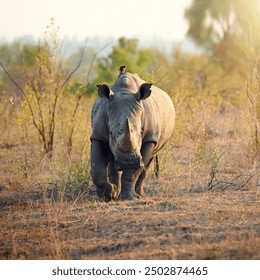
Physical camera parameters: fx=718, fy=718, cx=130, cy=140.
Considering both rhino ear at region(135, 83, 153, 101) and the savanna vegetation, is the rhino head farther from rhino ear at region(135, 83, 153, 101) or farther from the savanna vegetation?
the savanna vegetation

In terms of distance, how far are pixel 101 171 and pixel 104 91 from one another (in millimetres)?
1004

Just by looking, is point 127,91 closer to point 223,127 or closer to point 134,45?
point 223,127

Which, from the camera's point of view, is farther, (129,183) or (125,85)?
(125,85)

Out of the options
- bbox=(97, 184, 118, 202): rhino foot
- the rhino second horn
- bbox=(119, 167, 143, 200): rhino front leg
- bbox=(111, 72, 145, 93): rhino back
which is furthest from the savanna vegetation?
bbox=(111, 72, 145, 93): rhino back

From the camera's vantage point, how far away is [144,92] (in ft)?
29.1

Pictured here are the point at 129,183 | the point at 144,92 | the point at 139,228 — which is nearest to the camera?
the point at 139,228

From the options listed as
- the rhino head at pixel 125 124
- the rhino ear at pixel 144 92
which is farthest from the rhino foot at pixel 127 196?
the rhino ear at pixel 144 92

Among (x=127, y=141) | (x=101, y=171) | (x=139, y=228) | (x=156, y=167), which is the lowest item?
(x=139, y=228)

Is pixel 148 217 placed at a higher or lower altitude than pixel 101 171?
lower

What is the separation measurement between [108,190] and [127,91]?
1279 mm

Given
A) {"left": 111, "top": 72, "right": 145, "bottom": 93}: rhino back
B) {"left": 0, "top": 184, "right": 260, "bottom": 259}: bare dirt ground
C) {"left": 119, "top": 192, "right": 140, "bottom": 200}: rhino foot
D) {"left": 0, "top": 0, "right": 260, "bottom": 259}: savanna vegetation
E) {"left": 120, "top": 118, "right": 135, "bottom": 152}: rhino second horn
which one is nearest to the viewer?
{"left": 0, "top": 184, "right": 260, "bottom": 259}: bare dirt ground

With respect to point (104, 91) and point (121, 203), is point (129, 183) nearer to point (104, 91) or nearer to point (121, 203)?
point (121, 203)

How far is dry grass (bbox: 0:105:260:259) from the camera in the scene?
21.9 feet

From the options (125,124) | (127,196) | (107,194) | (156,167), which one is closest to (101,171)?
(107,194)
